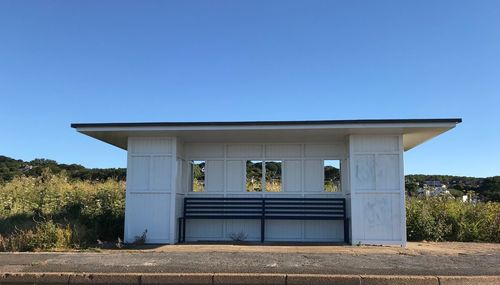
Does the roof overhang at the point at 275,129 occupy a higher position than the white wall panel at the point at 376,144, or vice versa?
the roof overhang at the point at 275,129

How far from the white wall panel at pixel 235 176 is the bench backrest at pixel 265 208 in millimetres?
490

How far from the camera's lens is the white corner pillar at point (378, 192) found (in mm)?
13328

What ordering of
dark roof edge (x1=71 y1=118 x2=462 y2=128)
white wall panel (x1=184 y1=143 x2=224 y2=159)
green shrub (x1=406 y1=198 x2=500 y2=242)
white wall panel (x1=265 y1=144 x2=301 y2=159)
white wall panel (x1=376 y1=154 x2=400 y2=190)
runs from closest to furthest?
1. dark roof edge (x1=71 y1=118 x2=462 y2=128)
2. white wall panel (x1=376 y1=154 x2=400 y2=190)
3. white wall panel (x1=265 y1=144 x2=301 y2=159)
4. white wall panel (x1=184 y1=143 x2=224 y2=159)
5. green shrub (x1=406 y1=198 x2=500 y2=242)

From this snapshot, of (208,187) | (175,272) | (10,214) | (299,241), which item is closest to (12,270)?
(175,272)

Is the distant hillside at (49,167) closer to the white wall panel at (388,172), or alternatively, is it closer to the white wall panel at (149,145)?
the white wall panel at (149,145)

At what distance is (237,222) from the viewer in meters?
14.7

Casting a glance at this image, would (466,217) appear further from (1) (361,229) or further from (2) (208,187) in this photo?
(2) (208,187)

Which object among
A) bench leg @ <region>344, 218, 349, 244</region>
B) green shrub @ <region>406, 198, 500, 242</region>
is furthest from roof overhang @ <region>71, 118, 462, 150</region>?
green shrub @ <region>406, 198, 500, 242</region>

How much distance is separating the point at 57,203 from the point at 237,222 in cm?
755

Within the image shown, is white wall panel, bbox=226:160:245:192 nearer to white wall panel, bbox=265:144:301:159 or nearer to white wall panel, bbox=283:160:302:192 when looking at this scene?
white wall panel, bbox=265:144:301:159

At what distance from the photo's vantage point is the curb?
27.6ft

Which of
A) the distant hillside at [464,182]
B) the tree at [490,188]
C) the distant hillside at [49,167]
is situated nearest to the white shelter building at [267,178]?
the tree at [490,188]

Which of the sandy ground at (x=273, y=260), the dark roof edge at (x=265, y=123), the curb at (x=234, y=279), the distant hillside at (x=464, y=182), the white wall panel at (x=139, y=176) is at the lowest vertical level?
the curb at (x=234, y=279)

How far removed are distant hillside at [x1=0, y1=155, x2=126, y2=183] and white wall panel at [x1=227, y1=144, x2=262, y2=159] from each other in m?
16.8
